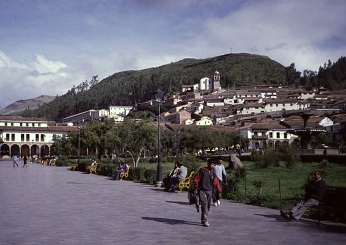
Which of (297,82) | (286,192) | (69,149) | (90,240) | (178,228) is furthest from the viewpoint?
(297,82)

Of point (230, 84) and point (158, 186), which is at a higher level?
point (230, 84)

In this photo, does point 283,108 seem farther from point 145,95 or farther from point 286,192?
point 286,192

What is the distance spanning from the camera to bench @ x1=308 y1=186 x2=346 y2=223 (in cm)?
941

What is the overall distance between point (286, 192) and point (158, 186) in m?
5.95

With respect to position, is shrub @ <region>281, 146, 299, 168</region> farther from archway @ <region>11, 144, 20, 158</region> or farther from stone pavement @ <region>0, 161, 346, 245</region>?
archway @ <region>11, 144, 20, 158</region>

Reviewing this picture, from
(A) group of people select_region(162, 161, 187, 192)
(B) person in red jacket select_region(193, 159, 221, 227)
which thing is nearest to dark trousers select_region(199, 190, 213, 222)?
(B) person in red jacket select_region(193, 159, 221, 227)

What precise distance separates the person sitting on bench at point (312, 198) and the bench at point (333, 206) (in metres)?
0.22

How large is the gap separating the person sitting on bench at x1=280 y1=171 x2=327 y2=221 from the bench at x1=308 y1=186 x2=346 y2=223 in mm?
216

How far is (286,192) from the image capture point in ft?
51.7

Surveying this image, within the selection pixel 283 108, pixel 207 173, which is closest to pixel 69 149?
pixel 207 173

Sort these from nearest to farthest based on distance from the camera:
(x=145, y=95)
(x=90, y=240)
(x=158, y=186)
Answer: (x=90, y=240), (x=158, y=186), (x=145, y=95)

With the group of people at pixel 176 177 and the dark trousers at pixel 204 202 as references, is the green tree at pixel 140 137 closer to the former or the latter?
the group of people at pixel 176 177

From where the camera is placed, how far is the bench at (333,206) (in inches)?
371

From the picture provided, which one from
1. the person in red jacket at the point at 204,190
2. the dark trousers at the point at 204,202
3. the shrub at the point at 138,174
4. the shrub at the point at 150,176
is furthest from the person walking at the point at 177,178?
the dark trousers at the point at 204,202
